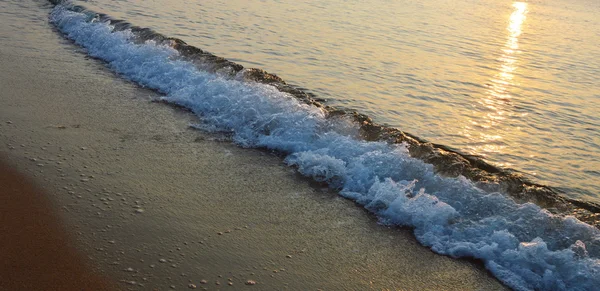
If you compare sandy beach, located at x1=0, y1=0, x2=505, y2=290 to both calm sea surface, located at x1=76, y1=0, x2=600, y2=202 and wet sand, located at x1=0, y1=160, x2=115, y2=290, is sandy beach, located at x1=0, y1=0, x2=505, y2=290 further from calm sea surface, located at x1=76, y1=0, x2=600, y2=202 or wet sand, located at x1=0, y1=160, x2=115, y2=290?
calm sea surface, located at x1=76, y1=0, x2=600, y2=202

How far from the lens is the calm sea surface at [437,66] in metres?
9.47

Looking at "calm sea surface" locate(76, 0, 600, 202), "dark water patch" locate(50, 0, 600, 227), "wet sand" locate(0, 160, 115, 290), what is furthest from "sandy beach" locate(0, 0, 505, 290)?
"calm sea surface" locate(76, 0, 600, 202)

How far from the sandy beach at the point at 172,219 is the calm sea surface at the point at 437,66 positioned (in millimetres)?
3372

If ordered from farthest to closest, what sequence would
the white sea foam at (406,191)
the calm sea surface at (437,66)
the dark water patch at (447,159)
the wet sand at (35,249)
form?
the calm sea surface at (437,66), the dark water patch at (447,159), the white sea foam at (406,191), the wet sand at (35,249)

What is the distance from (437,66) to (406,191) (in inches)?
343

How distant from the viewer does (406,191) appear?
678cm

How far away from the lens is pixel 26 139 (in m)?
7.16

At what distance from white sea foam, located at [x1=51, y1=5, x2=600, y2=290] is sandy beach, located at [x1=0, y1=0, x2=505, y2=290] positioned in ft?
0.90

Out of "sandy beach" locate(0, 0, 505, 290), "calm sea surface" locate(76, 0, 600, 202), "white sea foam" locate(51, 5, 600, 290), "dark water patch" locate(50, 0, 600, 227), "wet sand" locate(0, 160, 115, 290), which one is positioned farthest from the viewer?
"calm sea surface" locate(76, 0, 600, 202)

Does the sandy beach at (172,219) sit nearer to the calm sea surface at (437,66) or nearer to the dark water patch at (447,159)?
the dark water patch at (447,159)

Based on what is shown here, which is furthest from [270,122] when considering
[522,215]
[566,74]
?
[566,74]

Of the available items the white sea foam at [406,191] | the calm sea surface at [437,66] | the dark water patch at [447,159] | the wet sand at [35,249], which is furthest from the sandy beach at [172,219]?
the calm sea surface at [437,66]

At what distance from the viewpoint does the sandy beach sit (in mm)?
4809

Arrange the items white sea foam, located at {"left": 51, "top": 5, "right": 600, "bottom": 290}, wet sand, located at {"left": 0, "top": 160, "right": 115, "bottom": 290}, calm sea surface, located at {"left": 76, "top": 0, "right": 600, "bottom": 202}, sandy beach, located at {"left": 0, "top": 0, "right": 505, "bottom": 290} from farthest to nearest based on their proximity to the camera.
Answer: calm sea surface, located at {"left": 76, "top": 0, "right": 600, "bottom": 202}
white sea foam, located at {"left": 51, "top": 5, "right": 600, "bottom": 290}
sandy beach, located at {"left": 0, "top": 0, "right": 505, "bottom": 290}
wet sand, located at {"left": 0, "top": 160, "right": 115, "bottom": 290}
